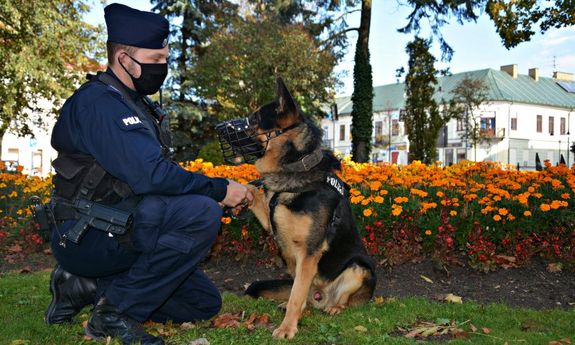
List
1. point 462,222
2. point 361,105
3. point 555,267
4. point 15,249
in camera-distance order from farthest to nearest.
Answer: point 361,105 → point 15,249 → point 462,222 → point 555,267

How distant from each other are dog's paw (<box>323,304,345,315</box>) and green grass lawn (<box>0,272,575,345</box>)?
6 centimetres

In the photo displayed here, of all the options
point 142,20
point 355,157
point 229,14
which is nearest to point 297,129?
point 142,20

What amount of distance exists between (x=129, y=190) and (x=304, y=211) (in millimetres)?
1302

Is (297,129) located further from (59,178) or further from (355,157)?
(355,157)

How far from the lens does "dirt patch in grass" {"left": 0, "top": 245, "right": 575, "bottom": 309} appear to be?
518cm

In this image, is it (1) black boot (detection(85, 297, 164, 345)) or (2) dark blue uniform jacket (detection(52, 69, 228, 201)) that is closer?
(2) dark blue uniform jacket (detection(52, 69, 228, 201))

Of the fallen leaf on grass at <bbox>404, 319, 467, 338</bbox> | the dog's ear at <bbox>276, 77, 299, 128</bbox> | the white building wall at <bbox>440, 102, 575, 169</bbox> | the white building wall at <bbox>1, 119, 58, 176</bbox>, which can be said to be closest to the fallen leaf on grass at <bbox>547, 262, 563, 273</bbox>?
the fallen leaf on grass at <bbox>404, 319, 467, 338</bbox>

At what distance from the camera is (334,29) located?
79.9ft

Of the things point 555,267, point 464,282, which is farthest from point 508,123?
point 464,282

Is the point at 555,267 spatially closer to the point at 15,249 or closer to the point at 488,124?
the point at 15,249

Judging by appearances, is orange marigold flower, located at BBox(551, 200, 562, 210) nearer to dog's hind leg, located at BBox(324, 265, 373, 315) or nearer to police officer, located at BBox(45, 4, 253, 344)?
dog's hind leg, located at BBox(324, 265, 373, 315)

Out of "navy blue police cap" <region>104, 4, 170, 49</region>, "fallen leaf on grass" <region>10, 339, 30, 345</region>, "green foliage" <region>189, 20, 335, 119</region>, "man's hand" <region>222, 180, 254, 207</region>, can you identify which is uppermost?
"green foliage" <region>189, 20, 335, 119</region>

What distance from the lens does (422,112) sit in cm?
2517

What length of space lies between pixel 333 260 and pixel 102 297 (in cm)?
179
